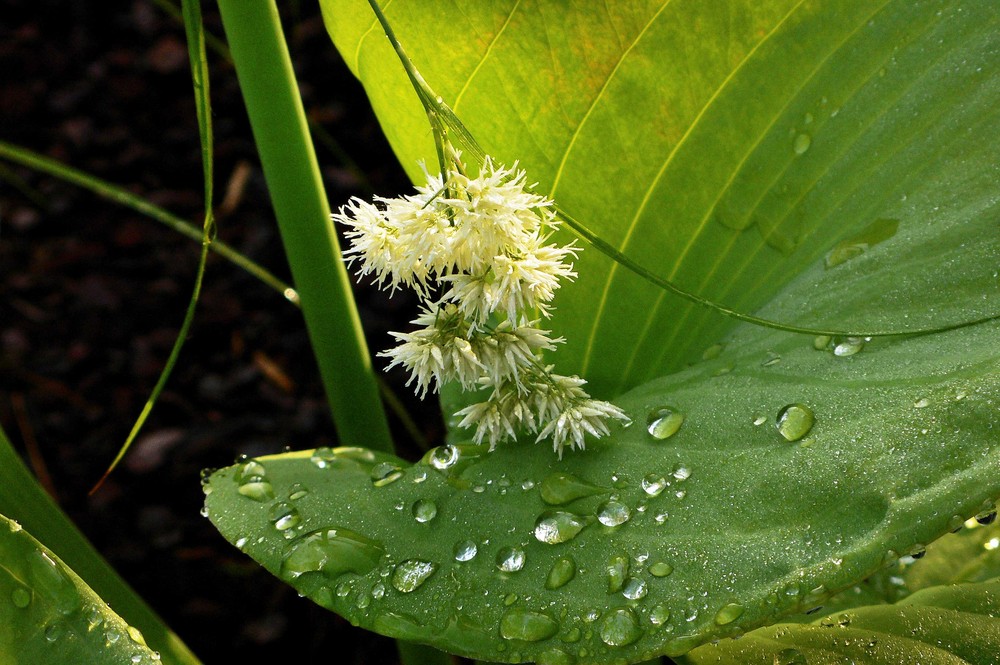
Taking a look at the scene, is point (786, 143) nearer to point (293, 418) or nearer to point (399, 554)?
point (399, 554)

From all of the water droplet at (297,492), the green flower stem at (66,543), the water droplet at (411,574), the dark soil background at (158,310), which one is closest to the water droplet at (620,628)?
the water droplet at (411,574)

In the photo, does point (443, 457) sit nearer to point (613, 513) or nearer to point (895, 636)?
point (613, 513)

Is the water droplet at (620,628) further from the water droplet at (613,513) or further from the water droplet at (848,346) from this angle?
the water droplet at (848,346)

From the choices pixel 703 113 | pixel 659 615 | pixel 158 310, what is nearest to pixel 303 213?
pixel 703 113

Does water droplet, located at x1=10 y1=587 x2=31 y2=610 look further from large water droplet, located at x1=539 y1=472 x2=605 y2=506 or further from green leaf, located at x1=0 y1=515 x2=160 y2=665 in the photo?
large water droplet, located at x1=539 y1=472 x2=605 y2=506

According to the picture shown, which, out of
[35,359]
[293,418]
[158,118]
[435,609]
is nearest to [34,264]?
[35,359]

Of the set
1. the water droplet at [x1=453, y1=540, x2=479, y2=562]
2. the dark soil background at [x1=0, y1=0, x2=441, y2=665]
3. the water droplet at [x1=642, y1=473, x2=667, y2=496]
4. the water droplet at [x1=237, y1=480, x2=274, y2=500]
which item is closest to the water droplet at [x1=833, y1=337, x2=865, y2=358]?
the water droplet at [x1=642, y1=473, x2=667, y2=496]
